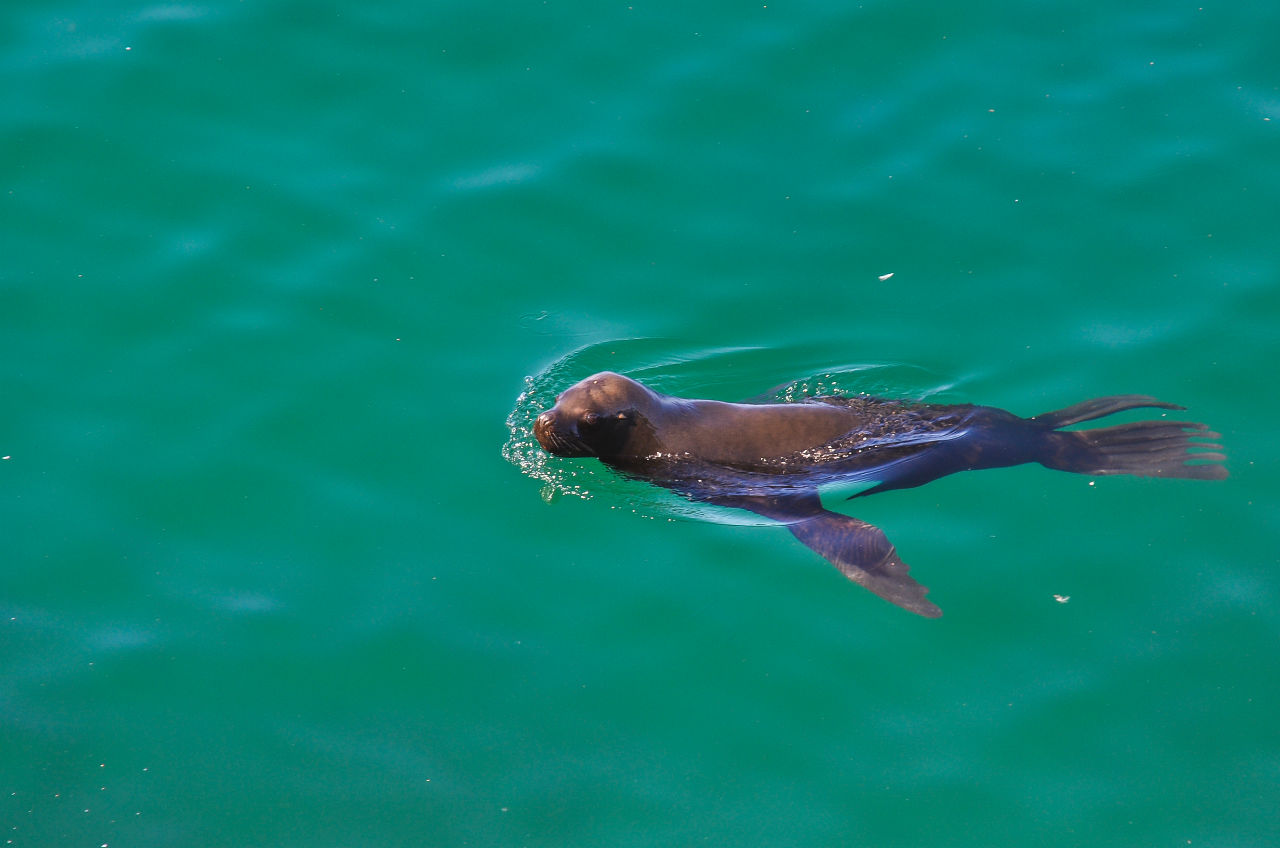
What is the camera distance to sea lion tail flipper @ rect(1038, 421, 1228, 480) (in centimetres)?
679

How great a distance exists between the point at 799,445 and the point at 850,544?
32.0 inches

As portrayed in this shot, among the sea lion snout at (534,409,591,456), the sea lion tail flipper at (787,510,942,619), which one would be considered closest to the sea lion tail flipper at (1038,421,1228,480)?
the sea lion tail flipper at (787,510,942,619)

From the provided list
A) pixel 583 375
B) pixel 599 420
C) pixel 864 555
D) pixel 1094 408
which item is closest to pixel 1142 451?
pixel 1094 408

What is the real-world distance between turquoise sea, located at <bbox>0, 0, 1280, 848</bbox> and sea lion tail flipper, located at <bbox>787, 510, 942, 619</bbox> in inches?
6.4

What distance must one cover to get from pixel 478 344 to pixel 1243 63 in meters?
6.89

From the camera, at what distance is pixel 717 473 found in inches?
271

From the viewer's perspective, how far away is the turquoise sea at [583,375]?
5.68 m

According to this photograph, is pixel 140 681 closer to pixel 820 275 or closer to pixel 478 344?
pixel 478 344

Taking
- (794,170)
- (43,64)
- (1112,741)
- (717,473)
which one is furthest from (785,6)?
(1112,741)

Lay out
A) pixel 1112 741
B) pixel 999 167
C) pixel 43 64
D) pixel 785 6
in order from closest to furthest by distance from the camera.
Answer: pixel 1112 741
pixel 999 167
pixel 43 64
pixel 785 6

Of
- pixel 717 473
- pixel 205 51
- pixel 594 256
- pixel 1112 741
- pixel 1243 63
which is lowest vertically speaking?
pixel 1112 741

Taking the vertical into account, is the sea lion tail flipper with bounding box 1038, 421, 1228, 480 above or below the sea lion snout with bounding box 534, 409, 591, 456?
below

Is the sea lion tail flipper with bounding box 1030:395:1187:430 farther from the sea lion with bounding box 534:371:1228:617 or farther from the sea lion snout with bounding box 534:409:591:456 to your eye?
the sea lion snout with bounding box 534:409:591:456

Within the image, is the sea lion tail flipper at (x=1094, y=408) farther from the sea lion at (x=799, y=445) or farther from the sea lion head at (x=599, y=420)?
the sea lion head at (x=599, y=420)
